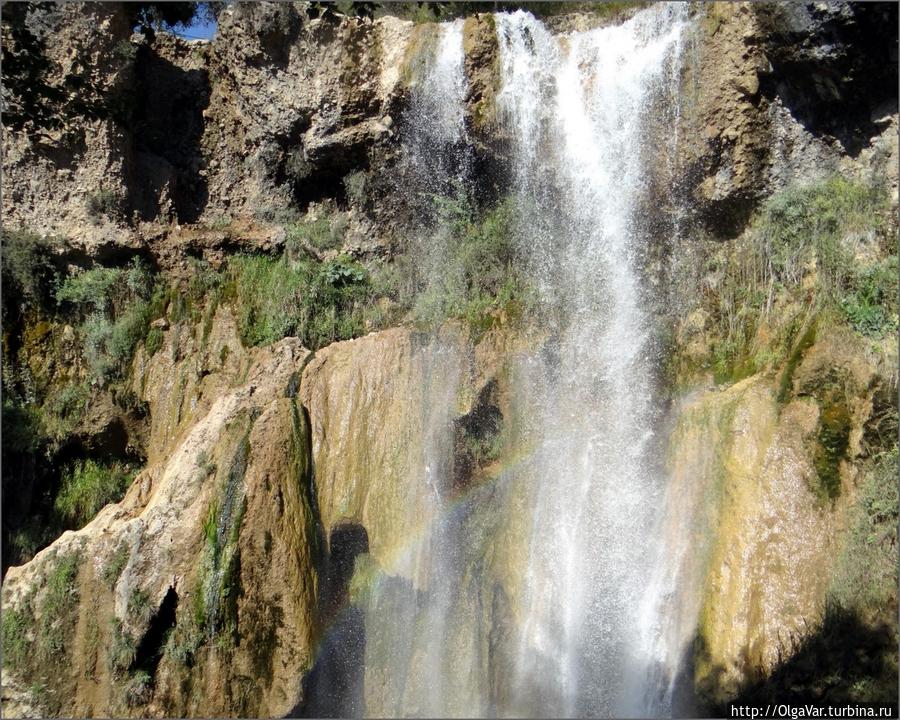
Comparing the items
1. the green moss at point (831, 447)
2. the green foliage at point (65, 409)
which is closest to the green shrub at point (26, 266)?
the green foliage at point (65, 409)

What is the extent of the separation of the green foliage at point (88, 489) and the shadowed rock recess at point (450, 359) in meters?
0.05

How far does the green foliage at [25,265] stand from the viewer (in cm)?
1157

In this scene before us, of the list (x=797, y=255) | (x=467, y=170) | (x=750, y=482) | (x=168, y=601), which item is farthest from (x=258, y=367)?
(x=797, y=255)

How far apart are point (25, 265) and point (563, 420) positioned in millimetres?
7744

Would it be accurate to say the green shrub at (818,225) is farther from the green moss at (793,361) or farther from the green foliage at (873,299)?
the green moss at (793,361)

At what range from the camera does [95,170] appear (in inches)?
467

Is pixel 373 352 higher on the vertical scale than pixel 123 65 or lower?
lower

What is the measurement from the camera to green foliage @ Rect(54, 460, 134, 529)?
1086 centimetres

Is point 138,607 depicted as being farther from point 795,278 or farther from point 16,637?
point 795,278

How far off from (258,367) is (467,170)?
408 centimetres

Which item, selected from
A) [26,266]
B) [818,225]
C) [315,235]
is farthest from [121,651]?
[818,225]

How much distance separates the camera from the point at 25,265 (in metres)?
11.6

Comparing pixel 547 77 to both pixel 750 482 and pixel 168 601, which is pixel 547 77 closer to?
pixel 750 482

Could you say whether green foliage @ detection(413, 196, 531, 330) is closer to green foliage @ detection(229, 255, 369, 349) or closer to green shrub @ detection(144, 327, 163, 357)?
green foliage @ detection(229, 255, 369, 349)
